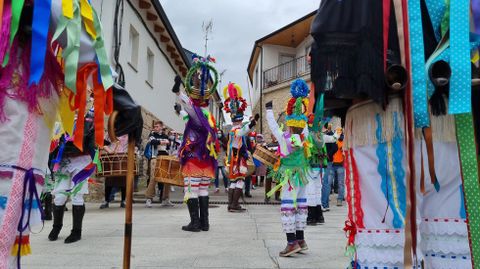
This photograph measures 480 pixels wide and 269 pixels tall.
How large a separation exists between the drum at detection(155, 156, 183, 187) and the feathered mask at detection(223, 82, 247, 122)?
1.44 meters

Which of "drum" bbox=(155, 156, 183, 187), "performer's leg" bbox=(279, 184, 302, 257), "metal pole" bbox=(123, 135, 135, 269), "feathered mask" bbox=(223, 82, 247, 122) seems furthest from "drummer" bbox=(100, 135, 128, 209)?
"metal pole" bbox=(123, 135, 135, 269)

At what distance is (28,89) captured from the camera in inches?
71.6

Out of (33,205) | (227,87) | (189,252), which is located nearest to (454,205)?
(33,205)

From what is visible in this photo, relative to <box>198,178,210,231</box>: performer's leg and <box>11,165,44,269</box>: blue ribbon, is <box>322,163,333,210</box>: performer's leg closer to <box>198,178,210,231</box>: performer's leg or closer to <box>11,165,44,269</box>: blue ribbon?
<box>198,178,210,231</box>: performer's leg

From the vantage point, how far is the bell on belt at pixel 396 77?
1782 millimetres

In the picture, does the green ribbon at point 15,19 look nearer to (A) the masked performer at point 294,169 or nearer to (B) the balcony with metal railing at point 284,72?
(A) the masked performer at point 294,169

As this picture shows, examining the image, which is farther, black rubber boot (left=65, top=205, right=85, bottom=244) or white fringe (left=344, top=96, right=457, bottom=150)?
black rubber boot (left=65, top=205, right=85, bottom=244)

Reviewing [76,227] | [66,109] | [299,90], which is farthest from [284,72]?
[66,109]

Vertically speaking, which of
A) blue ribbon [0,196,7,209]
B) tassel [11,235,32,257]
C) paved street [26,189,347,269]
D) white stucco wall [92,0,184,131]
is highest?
white stucco wall [92,0,184,131]

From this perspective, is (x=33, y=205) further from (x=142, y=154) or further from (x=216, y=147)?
(x=142, y=154)

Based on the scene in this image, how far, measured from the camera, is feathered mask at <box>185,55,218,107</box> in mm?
5793

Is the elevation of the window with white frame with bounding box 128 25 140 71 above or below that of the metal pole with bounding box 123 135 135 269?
above

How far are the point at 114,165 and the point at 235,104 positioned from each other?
2563 mm

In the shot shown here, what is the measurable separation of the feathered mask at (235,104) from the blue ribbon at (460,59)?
6382mm
